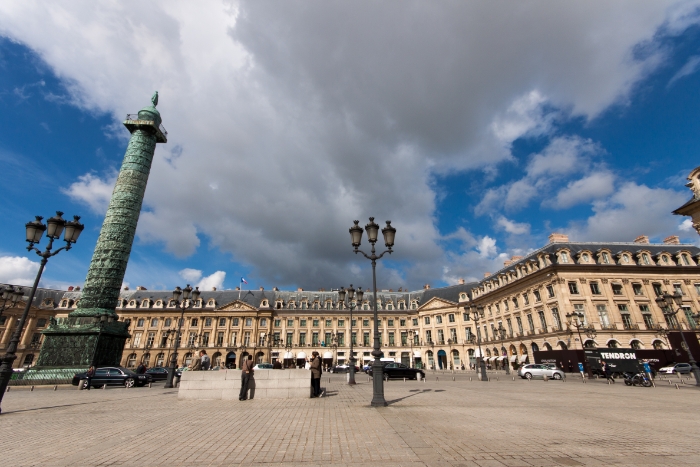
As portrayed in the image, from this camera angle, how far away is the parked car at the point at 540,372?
28094mm

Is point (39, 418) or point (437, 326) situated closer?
point (39, 418)

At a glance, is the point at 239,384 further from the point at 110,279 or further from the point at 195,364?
the point at 110,279

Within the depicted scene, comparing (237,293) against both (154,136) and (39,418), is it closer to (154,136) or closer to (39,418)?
(154,136)

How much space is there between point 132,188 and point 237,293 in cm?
4137

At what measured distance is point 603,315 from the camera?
39.8 m

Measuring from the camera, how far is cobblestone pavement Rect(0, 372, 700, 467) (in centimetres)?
507

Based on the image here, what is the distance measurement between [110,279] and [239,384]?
2202cm

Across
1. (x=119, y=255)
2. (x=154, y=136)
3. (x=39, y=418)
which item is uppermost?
(x=154, y=136)

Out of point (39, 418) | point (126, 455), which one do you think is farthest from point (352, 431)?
point (39, 418)

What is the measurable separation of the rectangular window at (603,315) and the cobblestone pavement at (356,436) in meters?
35.0

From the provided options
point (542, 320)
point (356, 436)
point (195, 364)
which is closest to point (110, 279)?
point (195, 364)

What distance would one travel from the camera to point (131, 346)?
201 ft

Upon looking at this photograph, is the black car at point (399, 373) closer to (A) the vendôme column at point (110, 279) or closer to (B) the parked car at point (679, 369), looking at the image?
(A) the vendôme column at point (110, 279)

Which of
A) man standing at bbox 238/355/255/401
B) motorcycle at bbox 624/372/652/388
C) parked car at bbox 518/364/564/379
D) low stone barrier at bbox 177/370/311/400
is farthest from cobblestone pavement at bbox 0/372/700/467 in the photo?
parked car at bbox 518/364/564/379
